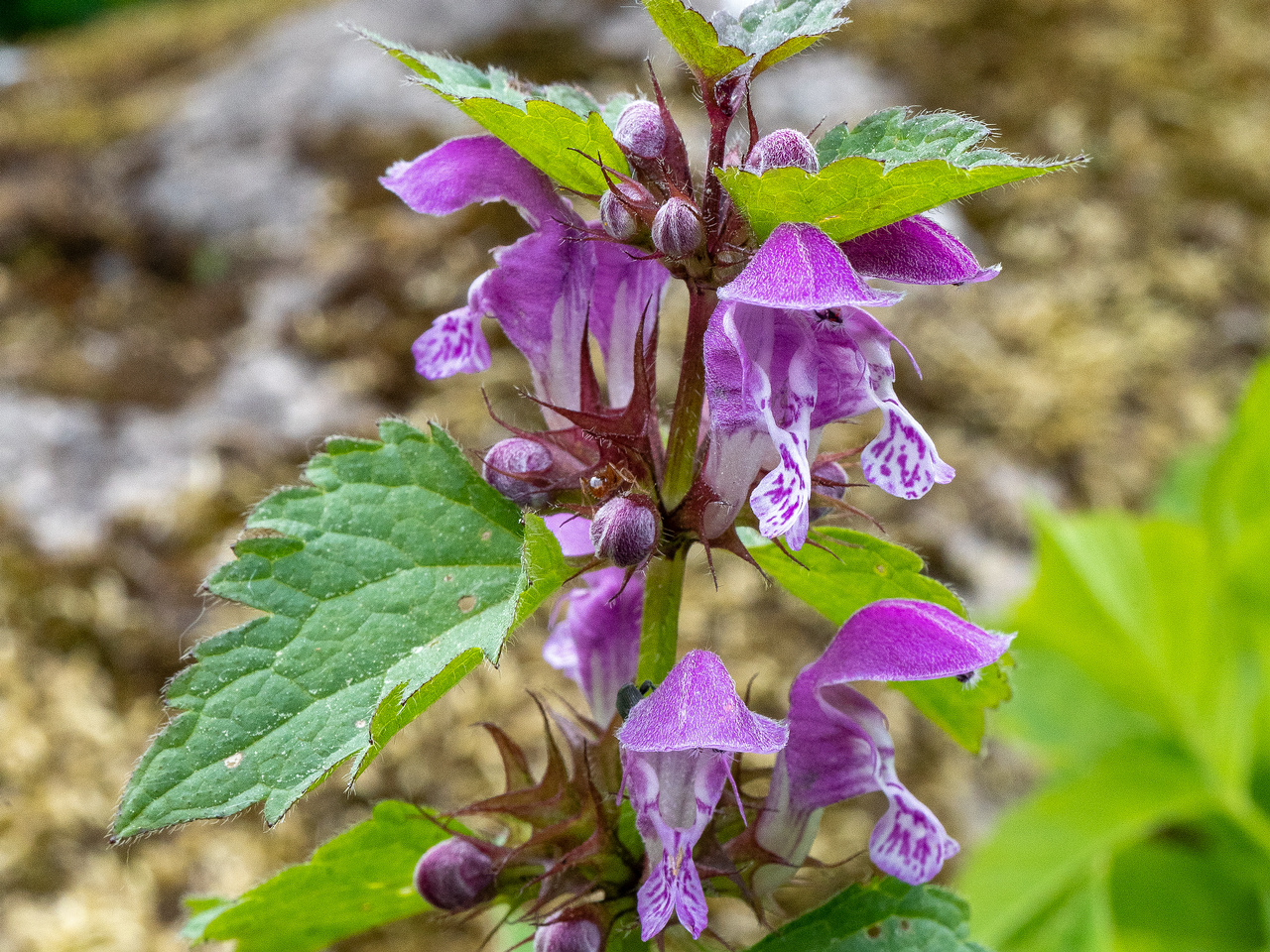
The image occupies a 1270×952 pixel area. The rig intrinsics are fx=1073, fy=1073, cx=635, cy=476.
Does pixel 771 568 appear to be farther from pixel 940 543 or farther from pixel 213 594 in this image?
pixel 940 543

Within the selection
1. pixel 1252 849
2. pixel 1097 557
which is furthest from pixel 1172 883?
pixel 1097 557

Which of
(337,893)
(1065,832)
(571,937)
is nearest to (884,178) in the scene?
(571,937)

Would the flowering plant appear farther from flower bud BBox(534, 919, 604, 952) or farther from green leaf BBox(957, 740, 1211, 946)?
green leaf BBox(957, 740, 1211, 946)

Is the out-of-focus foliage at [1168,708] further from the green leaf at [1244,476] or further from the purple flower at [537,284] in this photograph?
the purple flower at [537,284]

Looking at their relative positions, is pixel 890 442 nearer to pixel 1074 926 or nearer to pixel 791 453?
pixel 791 453

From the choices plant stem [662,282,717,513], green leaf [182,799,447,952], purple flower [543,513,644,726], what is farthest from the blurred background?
plant stem [662,282,717,513]

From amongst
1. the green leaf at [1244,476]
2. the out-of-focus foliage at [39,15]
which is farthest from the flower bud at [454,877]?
the out-of-focus foliage at [39,15]
